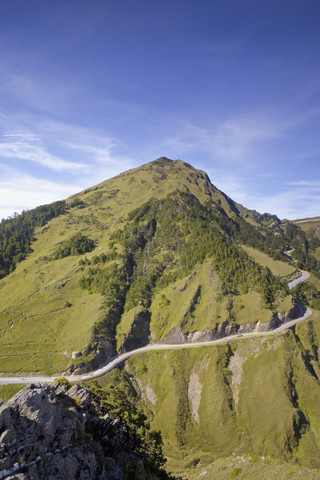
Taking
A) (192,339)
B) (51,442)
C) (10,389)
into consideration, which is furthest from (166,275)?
(51,442)

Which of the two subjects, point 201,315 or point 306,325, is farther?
point 201,315

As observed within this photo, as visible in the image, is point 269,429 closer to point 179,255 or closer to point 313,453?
point 313,453

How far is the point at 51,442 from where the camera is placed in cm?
3278

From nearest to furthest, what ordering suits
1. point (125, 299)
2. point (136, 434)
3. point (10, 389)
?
point (136, 434), point (10, 389), point (125, 299)

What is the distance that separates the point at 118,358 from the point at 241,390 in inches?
2287

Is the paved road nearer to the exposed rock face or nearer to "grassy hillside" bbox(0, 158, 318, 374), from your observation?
"grassy hillside" bbox(0, 158, 318, 374)

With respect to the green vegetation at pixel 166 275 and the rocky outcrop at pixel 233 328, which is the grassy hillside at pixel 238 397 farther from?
the green vegetation at pixel 166 275

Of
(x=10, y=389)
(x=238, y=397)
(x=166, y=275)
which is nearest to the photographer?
(x=10, y=389)

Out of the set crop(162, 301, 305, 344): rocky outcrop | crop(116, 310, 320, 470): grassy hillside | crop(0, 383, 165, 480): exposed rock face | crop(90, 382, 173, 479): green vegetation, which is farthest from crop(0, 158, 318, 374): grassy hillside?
crop(0, 383, 165, 480): exposed rock face

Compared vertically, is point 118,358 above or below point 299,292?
Result: below

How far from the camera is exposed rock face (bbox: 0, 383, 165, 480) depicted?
28.3 meters

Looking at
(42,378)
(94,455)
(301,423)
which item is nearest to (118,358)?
(42,378)

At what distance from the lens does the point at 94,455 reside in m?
36.8

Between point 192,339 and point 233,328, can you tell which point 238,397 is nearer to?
point 233,328
